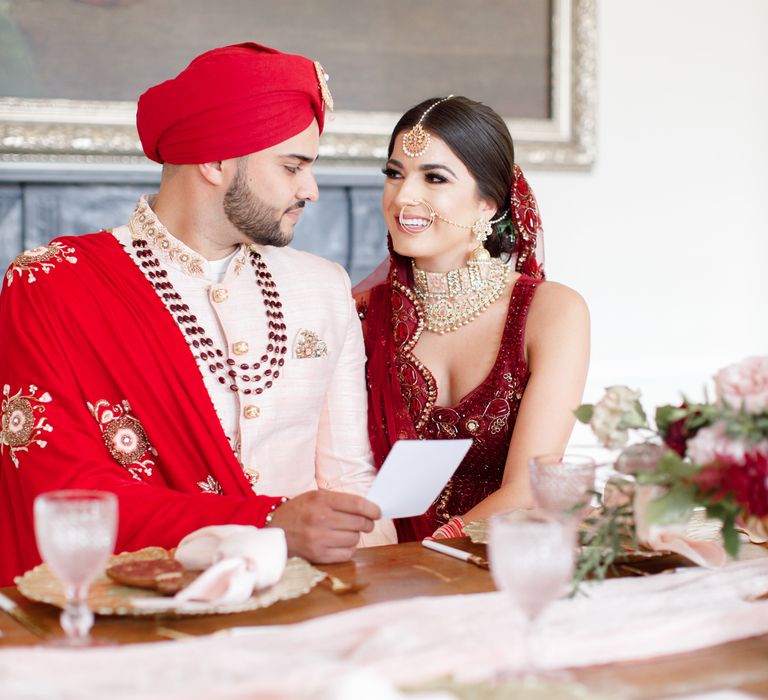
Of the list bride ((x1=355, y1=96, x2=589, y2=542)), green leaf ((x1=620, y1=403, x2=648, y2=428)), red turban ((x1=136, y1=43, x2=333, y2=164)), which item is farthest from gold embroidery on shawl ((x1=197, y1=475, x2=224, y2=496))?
green leaf ((x1=620, y1=403, x2=648, y2=428))

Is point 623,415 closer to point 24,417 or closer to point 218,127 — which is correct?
point 24,417

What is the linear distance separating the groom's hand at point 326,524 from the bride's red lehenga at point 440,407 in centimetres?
76

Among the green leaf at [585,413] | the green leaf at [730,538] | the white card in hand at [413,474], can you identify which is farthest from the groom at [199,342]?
the green leaf at [730,538]

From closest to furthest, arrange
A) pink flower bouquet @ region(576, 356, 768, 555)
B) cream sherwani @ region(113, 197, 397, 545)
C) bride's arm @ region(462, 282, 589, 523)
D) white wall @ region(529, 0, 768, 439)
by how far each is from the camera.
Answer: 1. pink flower bouquet @ region(576, 356, 768, 555)
2. cream sherwani @ region(113, 197, 397, 545)
3. bride's arm @ region(462, 282, 589, 523)
4. white wall @ region(529, 0, 768, 439)

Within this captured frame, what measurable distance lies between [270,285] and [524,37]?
267 centimetres

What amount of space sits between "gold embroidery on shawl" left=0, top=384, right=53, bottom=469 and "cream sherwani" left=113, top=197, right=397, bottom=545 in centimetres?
37

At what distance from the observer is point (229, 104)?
94.3 inches

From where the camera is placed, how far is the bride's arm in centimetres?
247

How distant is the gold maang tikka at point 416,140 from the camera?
106 inches

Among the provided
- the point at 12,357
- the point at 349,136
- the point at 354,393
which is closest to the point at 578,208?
the point at 349,136

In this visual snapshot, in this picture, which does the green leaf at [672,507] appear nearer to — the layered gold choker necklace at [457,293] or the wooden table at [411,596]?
the wooden table at [411,596]

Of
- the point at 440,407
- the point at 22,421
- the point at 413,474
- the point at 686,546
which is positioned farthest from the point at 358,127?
the point at 686,546

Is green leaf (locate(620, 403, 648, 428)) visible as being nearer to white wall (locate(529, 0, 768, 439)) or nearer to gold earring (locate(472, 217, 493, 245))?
gold earring (locate(472, 217, 493, 245))

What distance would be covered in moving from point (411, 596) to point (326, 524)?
27 centimetres
